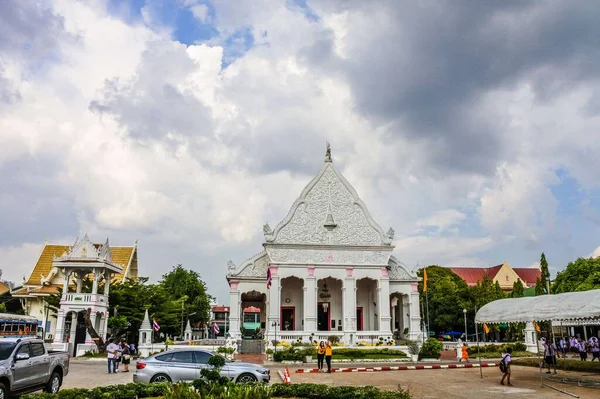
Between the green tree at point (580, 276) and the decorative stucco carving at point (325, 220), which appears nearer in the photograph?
the decorative stucco carving at point (325, 220)

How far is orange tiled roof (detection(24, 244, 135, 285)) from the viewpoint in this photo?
46.6m

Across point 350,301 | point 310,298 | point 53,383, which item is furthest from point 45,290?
point 53,383

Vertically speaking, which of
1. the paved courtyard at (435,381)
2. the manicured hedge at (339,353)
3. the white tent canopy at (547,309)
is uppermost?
the white tent canopy at (547,309)

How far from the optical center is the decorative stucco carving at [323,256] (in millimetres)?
37938

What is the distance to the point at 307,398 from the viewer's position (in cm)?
1345

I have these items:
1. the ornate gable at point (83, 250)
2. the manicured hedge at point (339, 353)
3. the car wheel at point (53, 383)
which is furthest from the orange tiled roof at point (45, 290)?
the car wheel at point (53, 383)

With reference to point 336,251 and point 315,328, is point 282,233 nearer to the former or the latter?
point 336,251

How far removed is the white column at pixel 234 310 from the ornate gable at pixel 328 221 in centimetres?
485

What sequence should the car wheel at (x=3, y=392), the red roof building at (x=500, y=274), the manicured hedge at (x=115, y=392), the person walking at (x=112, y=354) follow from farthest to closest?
the red roof building at (x=500, y=274), the person walking at (x=112, y=354), the car wheel at (x=3, y=392), the manicured hedge at (x=115, y=392)

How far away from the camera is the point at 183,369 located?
53.0 feet

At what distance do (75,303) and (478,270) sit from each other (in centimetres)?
7648

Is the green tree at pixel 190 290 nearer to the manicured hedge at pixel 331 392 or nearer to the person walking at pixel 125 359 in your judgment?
the person walking at pixel 125 359

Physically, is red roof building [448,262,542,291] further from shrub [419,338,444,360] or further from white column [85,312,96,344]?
white column [85,312,96,344]

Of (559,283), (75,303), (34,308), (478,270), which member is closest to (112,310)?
(75,303)
